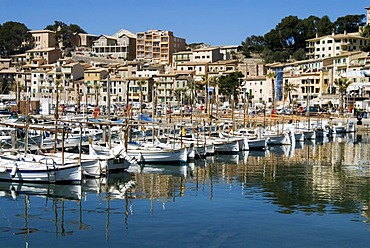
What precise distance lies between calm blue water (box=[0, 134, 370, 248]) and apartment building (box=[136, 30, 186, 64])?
9330 cm

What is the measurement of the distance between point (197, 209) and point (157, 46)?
358 ft

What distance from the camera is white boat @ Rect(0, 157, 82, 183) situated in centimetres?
3097

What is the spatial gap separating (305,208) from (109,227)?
8812mm

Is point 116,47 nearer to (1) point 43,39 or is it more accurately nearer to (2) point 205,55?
(1) point 43,39

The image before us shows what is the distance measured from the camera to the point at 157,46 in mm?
133250

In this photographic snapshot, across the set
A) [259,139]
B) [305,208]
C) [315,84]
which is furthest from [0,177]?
[315,84]

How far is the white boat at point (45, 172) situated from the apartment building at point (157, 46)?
98351mm

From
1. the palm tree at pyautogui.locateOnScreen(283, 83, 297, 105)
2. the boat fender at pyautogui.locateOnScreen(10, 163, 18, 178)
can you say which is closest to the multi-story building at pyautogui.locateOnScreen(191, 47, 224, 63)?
the palm tree at pyautogui.locateOnScreen(283, 83, 297, 105)

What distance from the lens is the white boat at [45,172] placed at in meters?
31.0

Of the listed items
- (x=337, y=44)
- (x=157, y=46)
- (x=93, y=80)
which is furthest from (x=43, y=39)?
(x=337, y=44)

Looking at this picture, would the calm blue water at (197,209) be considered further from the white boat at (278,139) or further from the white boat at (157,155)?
the white boat at (278,139)

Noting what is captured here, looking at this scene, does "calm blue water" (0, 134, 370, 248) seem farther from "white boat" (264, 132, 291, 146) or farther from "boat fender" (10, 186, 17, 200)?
"white boat" (264, 132, 291, 146)

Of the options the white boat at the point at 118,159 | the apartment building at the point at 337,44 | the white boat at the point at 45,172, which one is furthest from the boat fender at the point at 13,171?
the apartment building at the point at 337,44

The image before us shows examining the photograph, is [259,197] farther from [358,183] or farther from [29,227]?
[29,227]
